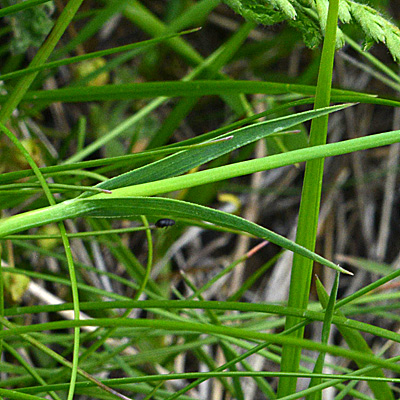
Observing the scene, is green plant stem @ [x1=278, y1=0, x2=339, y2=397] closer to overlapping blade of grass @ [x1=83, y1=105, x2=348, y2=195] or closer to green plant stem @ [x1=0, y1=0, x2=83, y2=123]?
overlapping blade of grass @ [x1=83, y1=105, x2=348, y2=195]

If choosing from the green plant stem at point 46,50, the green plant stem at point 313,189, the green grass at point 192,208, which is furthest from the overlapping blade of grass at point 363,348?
the green plant stem at point 46,50

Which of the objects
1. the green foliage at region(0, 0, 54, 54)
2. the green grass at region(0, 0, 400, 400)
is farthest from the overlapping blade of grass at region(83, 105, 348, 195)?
the green foliage at region(0, 0, 54, 54)

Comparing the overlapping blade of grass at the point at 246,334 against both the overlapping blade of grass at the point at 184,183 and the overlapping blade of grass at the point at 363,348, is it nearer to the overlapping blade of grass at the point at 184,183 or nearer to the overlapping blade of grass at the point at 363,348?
the overlapping blade of grass at the point at 184,183

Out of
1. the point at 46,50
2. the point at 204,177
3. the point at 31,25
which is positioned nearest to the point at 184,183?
the point at 204,177

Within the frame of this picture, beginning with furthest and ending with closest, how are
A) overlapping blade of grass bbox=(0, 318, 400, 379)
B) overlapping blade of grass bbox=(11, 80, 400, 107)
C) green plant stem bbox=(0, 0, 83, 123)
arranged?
overlapping blade of grass bbox=(11, 80, 400, 107), green plant stem bbox=(0, 0, 83, 123), overlapping blade of grass bbox=(0, 318, 400, 379)

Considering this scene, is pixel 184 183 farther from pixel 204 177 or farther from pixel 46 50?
pixel 46 50

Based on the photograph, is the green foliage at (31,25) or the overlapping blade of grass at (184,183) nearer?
the overlapping blade of grass at (184,183)
